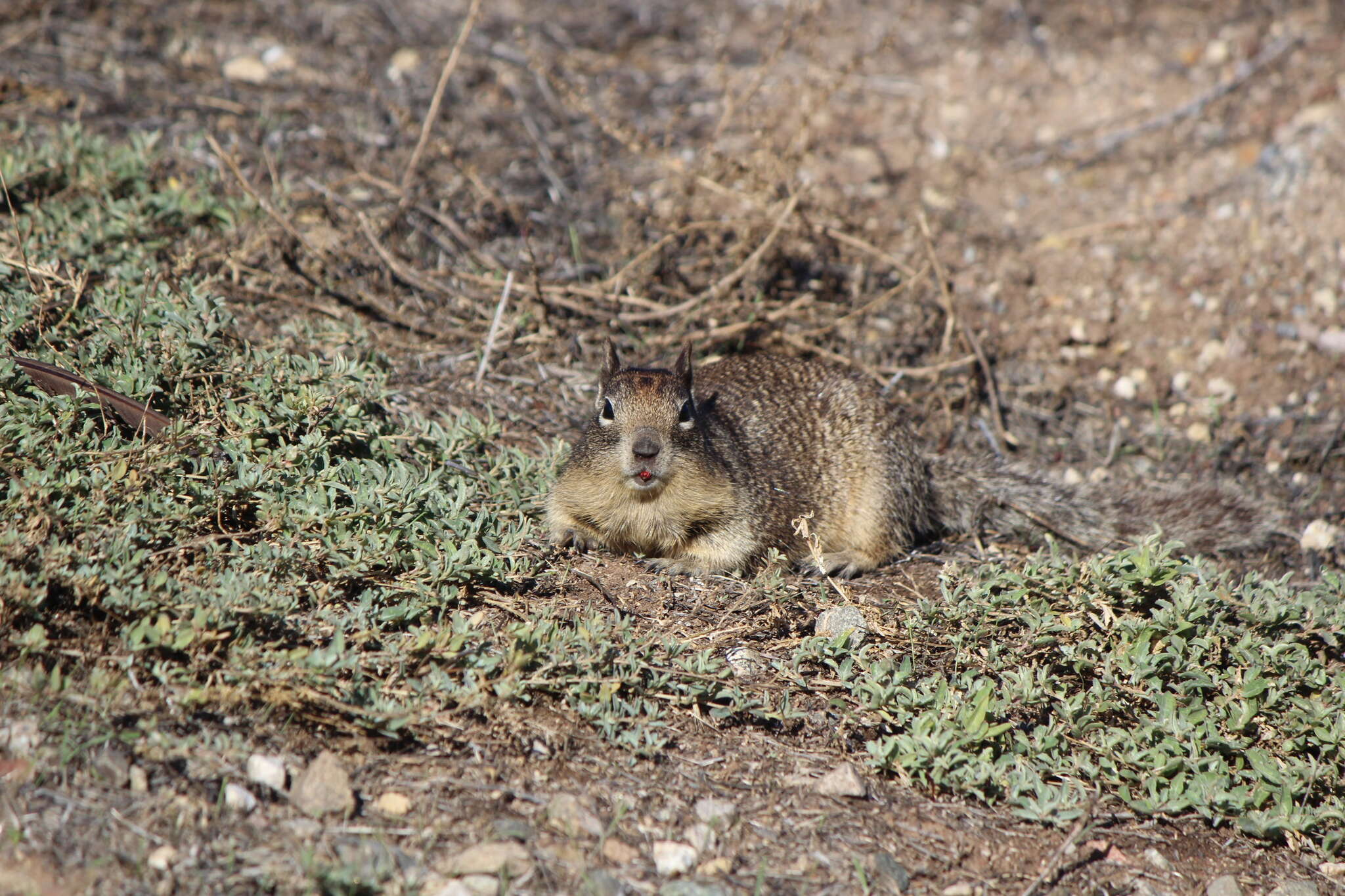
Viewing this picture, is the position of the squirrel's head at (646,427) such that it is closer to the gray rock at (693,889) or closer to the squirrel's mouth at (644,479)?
the squirrel's mouth at (644,479)

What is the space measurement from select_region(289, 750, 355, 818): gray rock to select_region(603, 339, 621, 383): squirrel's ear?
2.15m

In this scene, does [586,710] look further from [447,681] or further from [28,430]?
[28,430]

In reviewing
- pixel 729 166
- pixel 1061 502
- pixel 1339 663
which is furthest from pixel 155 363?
pixel 1339 663

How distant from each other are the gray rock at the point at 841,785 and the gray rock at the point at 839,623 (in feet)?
2.34

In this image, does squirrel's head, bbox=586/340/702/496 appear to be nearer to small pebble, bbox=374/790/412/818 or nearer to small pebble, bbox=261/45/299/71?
small pebble, bbox=374/790/412/818

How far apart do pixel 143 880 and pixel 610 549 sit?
7.78 ft

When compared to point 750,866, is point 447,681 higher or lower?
higher

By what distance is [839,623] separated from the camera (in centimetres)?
420

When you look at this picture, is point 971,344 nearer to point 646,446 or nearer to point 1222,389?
point 1222,389

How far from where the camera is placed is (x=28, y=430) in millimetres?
3645

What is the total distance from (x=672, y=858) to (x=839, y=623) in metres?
1.46

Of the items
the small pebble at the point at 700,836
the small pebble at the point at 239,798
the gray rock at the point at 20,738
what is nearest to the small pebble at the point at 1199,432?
the small pebble at the point at 700,836

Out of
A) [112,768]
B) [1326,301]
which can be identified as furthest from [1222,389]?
[112,768]

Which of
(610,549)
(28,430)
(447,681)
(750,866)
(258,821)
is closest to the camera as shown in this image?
(258,821)
